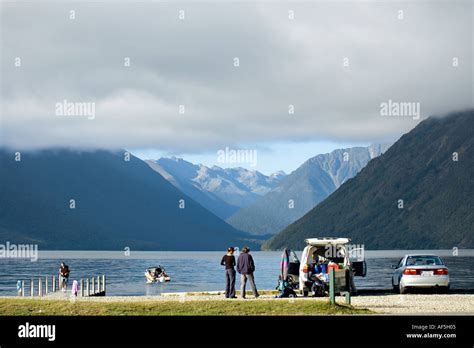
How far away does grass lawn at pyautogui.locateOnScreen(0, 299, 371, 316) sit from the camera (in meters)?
34.7

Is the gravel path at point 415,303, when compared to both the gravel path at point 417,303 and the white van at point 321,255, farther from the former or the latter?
the white van at point 321,255

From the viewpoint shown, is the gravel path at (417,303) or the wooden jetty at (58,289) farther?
the wooden jetty at (58,289)

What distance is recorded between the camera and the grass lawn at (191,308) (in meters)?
34.7

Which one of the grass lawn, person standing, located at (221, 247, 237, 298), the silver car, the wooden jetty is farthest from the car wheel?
the wooden jetty

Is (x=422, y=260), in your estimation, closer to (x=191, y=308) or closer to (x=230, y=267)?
(x=230, y=267)

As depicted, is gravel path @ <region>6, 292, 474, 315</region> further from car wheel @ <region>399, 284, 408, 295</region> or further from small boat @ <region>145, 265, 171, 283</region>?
small boat @ <region>145, 265, 171, 283</region>

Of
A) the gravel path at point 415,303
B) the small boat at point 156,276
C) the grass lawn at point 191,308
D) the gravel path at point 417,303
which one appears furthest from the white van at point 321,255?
the small boat at point 156,276

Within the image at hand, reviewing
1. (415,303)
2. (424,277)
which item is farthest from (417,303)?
(424,277)

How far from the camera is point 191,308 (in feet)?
117

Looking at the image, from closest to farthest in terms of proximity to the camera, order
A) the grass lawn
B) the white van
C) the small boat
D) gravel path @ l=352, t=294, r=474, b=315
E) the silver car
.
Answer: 1. the grass lawn
2. gravel path @ l=352, t=294, r=474, b=315
3. the white van
4. the silver car
5. the small boat
